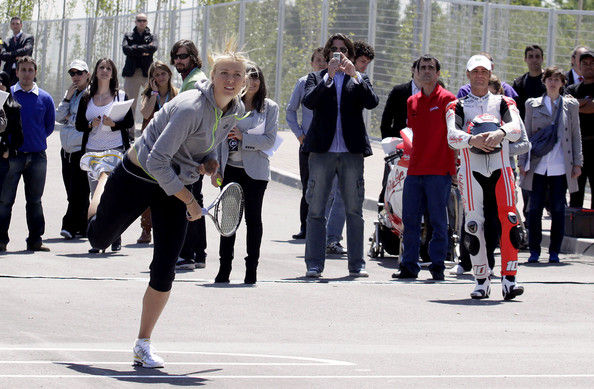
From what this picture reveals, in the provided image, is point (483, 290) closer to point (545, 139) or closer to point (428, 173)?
point (428, 173)

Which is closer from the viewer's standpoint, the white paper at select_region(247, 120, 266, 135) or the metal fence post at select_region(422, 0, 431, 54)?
the white paper at select_region(247, 120, 266, 135)

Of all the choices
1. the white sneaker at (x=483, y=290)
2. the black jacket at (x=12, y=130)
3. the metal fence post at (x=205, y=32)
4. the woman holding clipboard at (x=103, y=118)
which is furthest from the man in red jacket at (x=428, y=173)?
the metal fence post at (x=205, y=32)

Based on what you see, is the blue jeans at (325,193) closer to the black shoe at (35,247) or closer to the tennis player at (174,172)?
the black shoe at (35,247)

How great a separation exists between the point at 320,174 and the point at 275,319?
9.60ft

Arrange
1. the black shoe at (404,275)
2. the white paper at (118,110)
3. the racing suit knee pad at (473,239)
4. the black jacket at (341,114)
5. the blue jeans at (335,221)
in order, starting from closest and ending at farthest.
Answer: the racing suit knee pad at (473,239) < the black jacket at (341,114) < the black shoe at (404,275) < the white paper at (118,110) < the blue jeans at (335,221)

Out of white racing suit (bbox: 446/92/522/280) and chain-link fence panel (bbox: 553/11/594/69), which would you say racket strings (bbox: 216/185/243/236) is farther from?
chain-link fence panel (bbox: 553/11/594/69)

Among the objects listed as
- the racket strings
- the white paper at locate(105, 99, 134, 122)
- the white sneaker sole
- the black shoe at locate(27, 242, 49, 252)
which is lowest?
the black shoe at locate(27, 242, 49, 252)

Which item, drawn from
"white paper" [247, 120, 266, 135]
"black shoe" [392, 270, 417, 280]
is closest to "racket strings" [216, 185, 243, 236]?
"white paper" [247, 120, 266, 135]

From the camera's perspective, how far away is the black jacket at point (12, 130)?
14625 millimetres

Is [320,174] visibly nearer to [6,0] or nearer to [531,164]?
[531,164]

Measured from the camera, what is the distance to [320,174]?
13016mm

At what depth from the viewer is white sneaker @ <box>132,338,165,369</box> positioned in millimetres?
8172

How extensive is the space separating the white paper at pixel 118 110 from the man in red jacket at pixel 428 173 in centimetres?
358

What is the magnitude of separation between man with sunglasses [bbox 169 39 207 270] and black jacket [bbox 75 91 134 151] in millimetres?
1802
